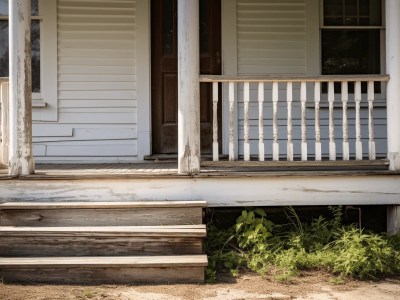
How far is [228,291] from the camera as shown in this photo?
3.74m

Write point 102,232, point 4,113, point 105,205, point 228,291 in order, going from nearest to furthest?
1. point 228,291
2. point 102,232
3. point 105,205
4. point 4,113

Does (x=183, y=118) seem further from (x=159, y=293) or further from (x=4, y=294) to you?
(x=4, y=294)

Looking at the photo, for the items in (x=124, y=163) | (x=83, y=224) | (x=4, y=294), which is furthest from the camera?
(x=124, y=163)

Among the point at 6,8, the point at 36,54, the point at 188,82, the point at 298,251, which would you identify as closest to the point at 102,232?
the point at 188,82

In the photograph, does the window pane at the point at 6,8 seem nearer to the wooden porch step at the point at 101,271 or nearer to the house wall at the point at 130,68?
the house wall at the point at 130,68

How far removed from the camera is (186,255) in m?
4.12

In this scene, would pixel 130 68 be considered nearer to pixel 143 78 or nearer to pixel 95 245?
pixel 143 78

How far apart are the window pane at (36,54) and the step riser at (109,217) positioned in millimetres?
2691

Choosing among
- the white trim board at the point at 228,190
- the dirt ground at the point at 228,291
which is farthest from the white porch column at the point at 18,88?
the dirt ground at the point at 228,291

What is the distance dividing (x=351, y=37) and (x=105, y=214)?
4.23m

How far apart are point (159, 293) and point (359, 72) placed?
176 inches

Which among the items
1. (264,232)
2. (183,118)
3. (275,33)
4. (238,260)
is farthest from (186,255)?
(275,33)

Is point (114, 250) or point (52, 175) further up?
point (52, 175)

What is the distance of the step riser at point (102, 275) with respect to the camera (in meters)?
3.88
